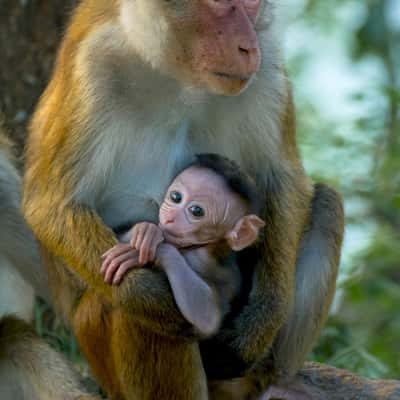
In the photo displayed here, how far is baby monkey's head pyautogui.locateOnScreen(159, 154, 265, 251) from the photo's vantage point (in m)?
4.94

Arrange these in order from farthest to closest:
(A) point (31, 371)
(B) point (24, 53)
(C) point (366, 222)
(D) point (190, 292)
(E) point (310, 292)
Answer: (C) point (366, 222) < (B) point (24, 53) < (E) point (310, 292) < (A) point (31, 371) < (D) point (190, 292)

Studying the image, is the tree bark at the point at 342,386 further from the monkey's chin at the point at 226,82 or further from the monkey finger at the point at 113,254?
the monkey's chin at the point at 226,82

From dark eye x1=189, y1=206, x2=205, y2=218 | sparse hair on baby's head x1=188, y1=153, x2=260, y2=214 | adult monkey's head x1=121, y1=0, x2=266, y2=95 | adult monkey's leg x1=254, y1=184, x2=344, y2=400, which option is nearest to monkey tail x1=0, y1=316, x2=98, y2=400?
adult monkey's leg x1=254, y1=184, x2=344, y2=400

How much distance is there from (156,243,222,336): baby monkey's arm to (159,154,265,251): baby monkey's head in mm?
187

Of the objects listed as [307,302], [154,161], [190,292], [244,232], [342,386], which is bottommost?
[342,386]

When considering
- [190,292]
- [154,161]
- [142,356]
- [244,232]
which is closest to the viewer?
[190,292]

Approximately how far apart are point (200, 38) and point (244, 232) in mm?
940

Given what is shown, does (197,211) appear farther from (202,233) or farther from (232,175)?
(232,175)

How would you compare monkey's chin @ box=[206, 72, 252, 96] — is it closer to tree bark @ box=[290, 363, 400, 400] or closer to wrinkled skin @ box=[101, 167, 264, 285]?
wrinkled skin @ box=[101, 167, 264, 285]

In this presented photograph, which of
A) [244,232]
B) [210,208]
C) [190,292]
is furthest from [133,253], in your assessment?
[244,232]

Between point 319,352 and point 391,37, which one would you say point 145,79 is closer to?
point 319,352

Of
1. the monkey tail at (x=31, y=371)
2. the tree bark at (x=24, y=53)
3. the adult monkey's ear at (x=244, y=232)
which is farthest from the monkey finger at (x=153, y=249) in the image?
the tree bark at (x=24, y=53)

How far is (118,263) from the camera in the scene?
188 inches

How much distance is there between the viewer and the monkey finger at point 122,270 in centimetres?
475
